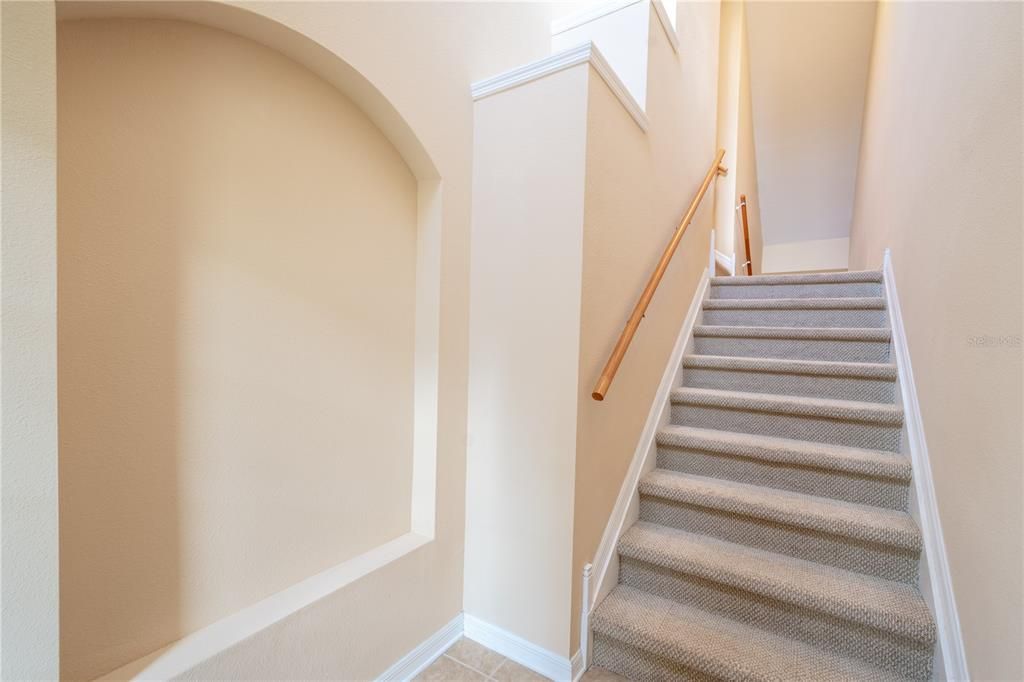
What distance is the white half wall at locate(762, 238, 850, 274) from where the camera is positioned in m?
5.07

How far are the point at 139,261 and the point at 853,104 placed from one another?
5.25 meters

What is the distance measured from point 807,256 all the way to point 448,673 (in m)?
5.45

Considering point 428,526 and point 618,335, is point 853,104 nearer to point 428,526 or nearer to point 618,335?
point 618,335

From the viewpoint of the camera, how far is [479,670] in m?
1.77

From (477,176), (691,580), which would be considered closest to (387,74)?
(477,176)

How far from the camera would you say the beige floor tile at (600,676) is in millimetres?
1723

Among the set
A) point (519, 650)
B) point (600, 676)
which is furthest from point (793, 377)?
point (519, 650)

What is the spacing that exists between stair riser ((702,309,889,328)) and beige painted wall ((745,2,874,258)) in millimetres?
2493

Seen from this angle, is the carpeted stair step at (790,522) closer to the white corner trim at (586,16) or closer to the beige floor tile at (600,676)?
the beige floor tile at (600,676)

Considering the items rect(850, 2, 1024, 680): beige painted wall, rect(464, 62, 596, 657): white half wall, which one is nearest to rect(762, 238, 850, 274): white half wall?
rect(850, 2, 1024, 680): beige painted wall

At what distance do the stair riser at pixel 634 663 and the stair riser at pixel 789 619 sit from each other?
25cm

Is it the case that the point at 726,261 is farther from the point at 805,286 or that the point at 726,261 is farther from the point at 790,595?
the point at 790,595

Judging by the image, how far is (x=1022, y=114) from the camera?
1.14 metres

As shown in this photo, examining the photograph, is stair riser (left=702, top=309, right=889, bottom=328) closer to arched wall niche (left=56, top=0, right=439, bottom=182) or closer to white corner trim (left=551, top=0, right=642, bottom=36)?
white corner trim (left=551, top=0, right=642, bottom=36)
